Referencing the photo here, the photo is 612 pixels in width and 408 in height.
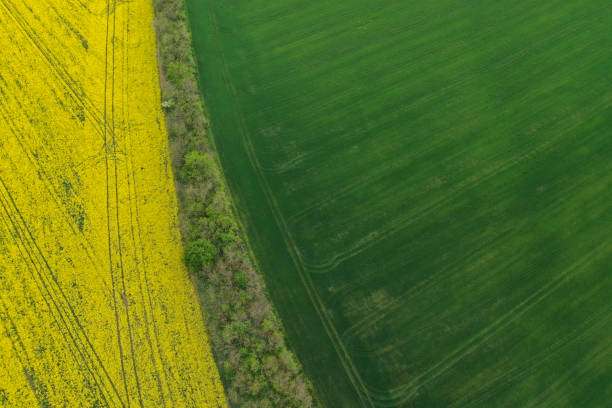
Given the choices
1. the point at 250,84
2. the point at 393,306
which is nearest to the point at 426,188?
the point at 393,306

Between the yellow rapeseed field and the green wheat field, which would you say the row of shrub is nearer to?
the yellow rapeseed field

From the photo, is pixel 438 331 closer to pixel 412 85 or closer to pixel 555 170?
pixel 555 170

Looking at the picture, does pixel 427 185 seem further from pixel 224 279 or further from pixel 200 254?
pixel 200 254

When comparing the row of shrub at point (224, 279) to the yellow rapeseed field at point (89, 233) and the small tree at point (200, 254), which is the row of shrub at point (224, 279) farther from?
the yellow rapeseed field at point (89, 233)

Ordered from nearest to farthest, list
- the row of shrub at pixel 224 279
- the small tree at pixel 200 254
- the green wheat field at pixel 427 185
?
the row of shrub at pixel 224 279, the green wheat field at pixel 427 185, the small tree at pixel 200 254

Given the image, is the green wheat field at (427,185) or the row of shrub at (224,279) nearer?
the row of shrub at (224,279)

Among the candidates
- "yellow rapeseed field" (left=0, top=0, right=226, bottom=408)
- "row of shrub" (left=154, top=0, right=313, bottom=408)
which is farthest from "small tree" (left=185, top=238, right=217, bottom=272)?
Result: "yellow rapeseed field" (left=0, top=0, right=226, bottom=408)

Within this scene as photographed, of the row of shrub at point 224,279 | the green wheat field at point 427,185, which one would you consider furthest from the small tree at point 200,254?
the green wheat field at point 427,185
